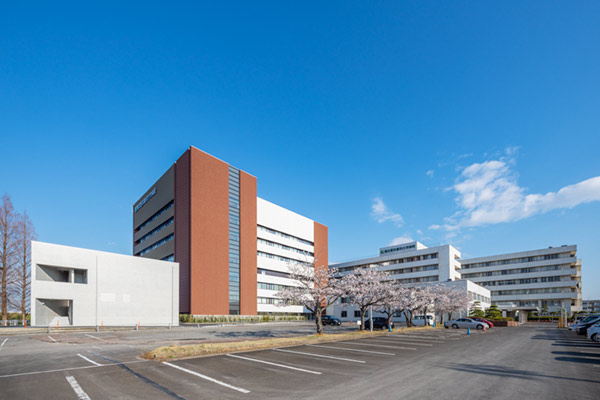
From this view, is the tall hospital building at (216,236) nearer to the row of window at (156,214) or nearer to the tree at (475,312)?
the row of window at (156,214)

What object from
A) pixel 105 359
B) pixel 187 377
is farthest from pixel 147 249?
pixel 187 377

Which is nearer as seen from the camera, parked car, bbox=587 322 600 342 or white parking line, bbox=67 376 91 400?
white parking line, bbox=67 376 91 400

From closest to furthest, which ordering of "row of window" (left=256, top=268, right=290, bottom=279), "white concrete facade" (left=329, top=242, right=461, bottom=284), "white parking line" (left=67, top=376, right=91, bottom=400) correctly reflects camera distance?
1. "white parking line" (left=67, top=376, right=91, bottom=400)
2. "row of window" (left=256, top=268, right=290, bottom=279)
3. "white concrete facade" (left=329, top=242, right=461, bottom=284)

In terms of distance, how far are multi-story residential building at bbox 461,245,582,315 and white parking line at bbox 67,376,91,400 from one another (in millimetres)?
88511

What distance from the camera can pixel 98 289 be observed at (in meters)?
37.8

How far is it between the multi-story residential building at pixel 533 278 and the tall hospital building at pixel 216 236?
53.4m

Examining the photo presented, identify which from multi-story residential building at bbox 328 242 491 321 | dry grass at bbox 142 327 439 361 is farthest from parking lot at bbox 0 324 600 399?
→ multi-story residential building at bbox 328 242 491 321

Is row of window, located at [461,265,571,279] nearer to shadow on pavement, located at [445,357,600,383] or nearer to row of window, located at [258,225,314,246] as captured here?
row of window, located at [258,225,314,246]

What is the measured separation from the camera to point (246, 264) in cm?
5453

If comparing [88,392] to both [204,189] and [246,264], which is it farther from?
[246,264]

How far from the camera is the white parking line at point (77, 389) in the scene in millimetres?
8512

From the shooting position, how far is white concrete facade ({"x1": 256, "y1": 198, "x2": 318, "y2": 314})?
58969mm

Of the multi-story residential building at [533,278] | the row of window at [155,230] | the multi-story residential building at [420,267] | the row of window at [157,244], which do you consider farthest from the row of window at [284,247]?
the multi-story residential building at [533,278]

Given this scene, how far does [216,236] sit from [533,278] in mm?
75921
